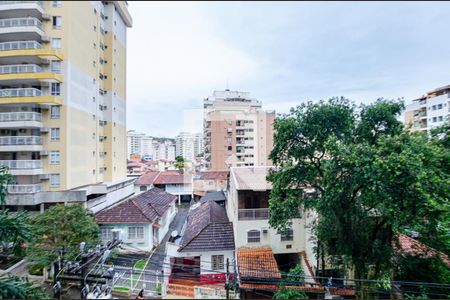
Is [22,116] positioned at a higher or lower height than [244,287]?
higher

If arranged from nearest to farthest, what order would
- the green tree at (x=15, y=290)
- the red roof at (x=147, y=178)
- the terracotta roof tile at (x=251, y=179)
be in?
the green tree at (x=15, y=290)
the terracotta roof tile at (x=251, y=179)
the red roof at (x=147, y=178)

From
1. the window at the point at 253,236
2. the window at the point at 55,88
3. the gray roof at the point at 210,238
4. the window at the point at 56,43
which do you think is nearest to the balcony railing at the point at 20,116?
the window at the point at 55,88

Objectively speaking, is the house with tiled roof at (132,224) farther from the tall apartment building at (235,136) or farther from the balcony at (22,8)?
the tall apartment building at (235,136)

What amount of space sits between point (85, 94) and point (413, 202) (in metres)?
7.90

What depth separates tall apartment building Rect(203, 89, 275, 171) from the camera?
2439 centimetres

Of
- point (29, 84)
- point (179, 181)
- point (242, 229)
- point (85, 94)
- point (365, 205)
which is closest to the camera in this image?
point (365, 205)

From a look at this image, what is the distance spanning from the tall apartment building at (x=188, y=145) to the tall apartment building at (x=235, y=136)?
A: 173 cm

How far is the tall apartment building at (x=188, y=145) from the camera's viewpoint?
20.7 m

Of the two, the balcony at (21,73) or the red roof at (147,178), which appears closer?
the balcony at (21,73)

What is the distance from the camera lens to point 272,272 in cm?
663

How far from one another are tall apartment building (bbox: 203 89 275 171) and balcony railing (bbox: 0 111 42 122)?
15.9 m

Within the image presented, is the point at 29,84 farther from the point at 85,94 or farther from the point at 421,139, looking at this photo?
the point at 421,139

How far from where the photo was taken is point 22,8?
29.8ft

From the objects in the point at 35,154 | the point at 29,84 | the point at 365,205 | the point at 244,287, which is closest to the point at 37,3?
the point at 29,84
